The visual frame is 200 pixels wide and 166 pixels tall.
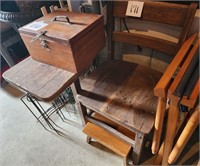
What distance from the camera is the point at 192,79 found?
0.56 metres

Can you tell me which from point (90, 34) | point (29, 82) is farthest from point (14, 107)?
point (90, 34)

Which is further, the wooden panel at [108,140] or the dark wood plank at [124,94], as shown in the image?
the wooden panel at [108,140]

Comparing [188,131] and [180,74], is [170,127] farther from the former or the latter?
[180,74]

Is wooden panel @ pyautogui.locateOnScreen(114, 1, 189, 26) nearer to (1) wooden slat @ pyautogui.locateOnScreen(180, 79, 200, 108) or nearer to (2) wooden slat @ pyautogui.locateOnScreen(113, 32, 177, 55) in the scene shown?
(2) wooden slat @ pyautogui.locateOnScreen(113, 32, 177, 55)

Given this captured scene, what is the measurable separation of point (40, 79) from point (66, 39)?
9.4 inches

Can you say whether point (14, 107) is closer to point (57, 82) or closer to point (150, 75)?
point (57, 82)

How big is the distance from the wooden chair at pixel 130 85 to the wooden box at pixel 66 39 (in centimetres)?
15

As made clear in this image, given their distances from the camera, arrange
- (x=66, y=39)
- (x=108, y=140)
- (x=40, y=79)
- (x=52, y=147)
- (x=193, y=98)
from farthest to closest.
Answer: (x=52, y=147)
(x=108, y=140)
(x=40, y=79)
(x=66, y=39)
(x=193, y=98)

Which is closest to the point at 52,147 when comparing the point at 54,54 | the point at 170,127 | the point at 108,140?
the point at 108,140

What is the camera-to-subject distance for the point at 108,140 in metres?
1.04

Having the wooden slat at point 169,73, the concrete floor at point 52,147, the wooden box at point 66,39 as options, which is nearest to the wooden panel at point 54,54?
the wooden box at point 66,39

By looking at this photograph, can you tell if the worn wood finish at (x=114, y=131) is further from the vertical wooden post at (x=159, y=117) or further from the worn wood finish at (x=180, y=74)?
the worn wood finish at (x=180, y=74)

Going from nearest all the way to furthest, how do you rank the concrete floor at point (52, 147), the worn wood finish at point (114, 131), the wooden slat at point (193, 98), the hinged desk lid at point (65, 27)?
the wooden slat at point (193, 98) → the hinged desk lid at point (65, 27) → the worn wood finish at point (114, 131) → the concrete floor at point (52, 147)

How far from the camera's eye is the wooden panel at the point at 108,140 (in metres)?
0.98
